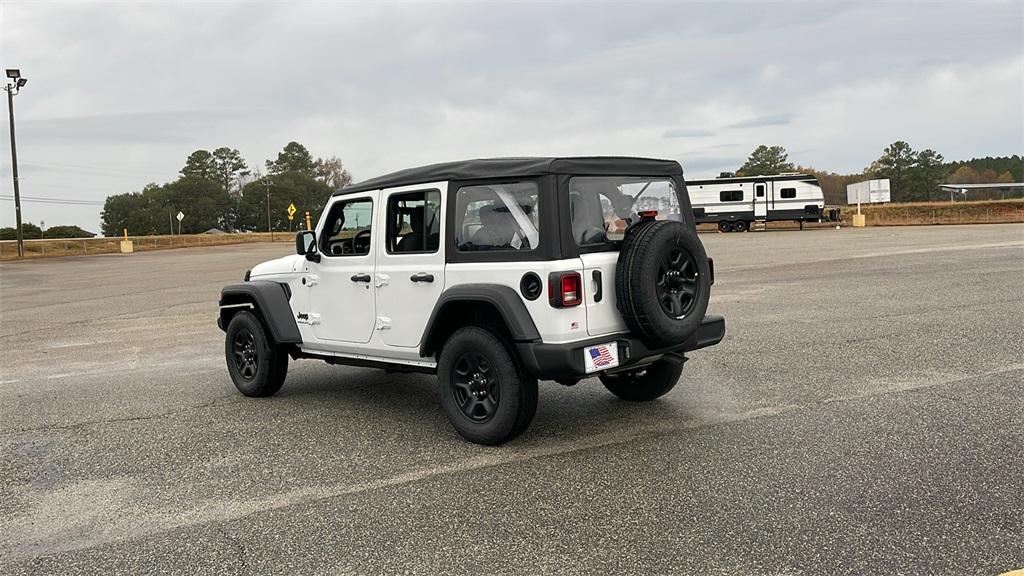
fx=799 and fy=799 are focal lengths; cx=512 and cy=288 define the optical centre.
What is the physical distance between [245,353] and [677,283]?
13.9 feet

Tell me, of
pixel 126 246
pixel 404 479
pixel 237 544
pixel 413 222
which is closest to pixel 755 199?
pixel 126 246

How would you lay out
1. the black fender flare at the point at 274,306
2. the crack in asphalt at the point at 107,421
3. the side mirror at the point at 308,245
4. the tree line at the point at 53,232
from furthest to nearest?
the tree line at the point at 53,232, the black fender flare at the point at 274,306, the side mirror at the point at 308,245, the crack in asphalt at the point at 107,421

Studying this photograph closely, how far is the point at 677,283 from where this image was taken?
5.62 meters

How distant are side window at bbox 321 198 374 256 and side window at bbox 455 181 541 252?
1080 mm

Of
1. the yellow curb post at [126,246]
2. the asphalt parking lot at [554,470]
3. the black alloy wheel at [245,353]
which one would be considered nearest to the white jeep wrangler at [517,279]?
the asphalt parking lot at [554,470]

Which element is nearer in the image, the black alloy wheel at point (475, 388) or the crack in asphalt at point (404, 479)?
the crack in asphalt at point (404, 479)

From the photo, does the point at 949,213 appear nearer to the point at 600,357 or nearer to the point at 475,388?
the point at 600,357

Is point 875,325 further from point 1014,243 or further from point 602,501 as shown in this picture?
point 1014,243

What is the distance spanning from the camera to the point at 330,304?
674 cm

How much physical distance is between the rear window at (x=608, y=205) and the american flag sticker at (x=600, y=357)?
0.69m

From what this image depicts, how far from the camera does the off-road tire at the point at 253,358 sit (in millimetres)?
7273

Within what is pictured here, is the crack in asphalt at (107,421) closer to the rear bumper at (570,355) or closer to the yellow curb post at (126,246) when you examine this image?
the rear bumper at (570,355)

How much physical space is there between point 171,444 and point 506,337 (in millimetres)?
2685

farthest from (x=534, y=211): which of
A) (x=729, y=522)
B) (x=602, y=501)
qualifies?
(x=729, y=522)
